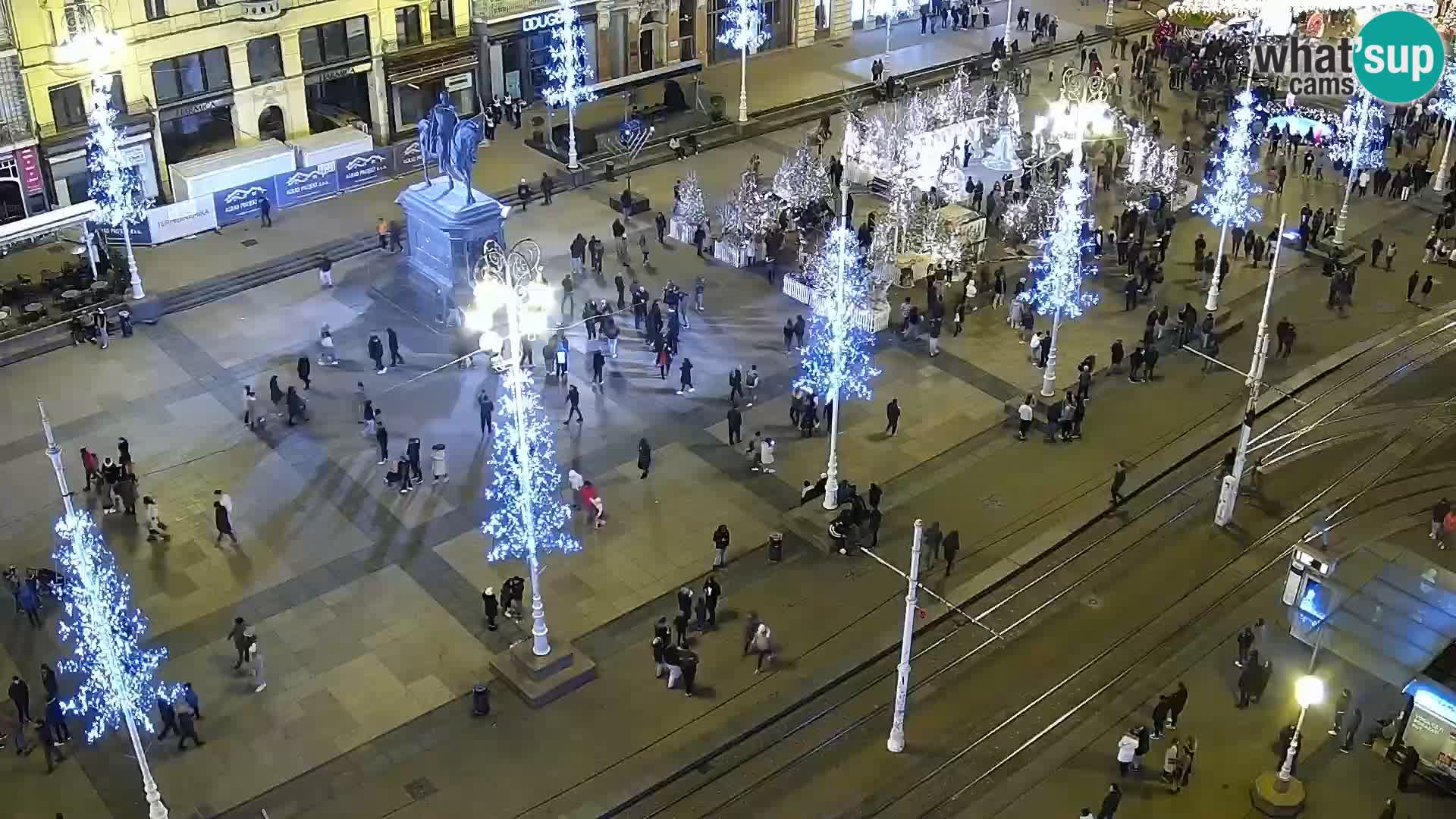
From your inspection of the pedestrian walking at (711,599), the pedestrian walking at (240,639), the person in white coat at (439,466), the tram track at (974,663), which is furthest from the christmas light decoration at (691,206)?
the pedestrian walking at (240,639)

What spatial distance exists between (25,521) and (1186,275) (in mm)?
34016

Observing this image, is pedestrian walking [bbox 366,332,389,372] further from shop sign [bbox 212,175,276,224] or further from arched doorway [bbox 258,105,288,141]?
arched doorway [bbox 258,105,288,141]

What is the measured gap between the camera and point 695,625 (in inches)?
1224

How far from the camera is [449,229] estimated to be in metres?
42.0

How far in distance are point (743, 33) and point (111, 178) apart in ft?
84.3

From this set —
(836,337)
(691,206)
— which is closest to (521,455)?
(836,337)

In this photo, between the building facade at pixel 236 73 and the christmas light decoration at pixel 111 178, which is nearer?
the christmas light decoration at pixel 111 178

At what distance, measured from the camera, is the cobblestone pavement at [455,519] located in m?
27.6

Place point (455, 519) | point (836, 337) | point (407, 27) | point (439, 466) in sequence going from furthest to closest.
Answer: point (407, 27) < point (439, 466) < point (455, 519) < point (836, 337)

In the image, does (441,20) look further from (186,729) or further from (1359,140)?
(186,729)

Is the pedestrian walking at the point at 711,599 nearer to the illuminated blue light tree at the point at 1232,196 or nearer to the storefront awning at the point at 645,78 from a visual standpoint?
the illuminated blue light tree at the point at 1232,196

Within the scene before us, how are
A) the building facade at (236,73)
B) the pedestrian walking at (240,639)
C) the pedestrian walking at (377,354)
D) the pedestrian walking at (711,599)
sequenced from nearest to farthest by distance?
the pedestrian walking at (240,639) → the pedestrian walking at (711,599) → the pedestrian walking at (377,354) → the building facade at (236,73)

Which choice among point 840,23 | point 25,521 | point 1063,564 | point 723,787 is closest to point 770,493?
point 1063,564

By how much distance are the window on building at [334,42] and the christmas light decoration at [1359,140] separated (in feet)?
112
